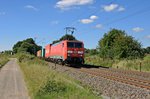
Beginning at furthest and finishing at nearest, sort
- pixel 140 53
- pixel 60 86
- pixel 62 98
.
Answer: pixel 140 53, pixel 60 86, pixel 62 98

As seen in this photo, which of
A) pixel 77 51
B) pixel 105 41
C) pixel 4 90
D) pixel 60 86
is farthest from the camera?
pixel 105 41

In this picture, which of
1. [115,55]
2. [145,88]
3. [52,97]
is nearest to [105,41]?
[115,55]

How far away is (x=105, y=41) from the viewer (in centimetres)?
7575

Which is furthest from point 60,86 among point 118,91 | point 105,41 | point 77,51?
point 105,41

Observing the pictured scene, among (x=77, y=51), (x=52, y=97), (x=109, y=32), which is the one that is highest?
(x=109, y=32)

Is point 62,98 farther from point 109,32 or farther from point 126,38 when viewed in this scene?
point 109,32

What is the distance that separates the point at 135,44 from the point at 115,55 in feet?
12.2

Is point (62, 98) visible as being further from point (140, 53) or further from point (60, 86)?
point (140, 53)

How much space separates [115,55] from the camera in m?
53.2

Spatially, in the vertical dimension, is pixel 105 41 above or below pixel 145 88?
above

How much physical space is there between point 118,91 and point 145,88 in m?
2.07

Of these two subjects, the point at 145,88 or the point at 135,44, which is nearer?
the point at 145,88

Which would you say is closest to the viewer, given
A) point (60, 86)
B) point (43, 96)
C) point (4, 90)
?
point (43, 96)

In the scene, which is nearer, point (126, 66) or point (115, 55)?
point (126, 66)
